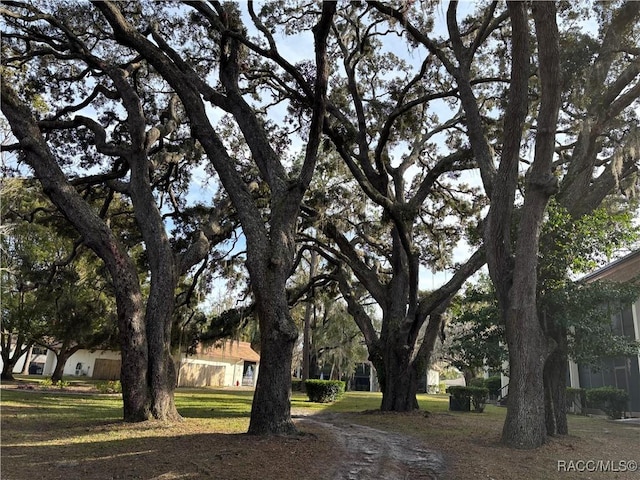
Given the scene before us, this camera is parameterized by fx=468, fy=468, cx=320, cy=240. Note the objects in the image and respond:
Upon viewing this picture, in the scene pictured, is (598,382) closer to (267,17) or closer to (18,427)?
(267,17)

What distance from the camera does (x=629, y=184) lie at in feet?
38.3

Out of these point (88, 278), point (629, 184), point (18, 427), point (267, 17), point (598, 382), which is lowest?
point (18, 427)

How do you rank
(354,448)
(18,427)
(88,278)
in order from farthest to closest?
(88,278), (18,427), (354,448)

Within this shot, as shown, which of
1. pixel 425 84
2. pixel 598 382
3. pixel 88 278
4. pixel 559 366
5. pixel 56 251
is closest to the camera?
pixel 559 366

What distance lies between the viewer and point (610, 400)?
15.2 metres

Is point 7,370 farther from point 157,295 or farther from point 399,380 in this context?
point 399,380

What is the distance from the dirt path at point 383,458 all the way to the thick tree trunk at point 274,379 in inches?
45.2

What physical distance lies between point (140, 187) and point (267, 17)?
4.90m

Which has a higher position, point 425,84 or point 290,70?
point 425,84

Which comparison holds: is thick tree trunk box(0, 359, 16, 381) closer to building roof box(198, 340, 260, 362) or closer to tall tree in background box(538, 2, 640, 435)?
building roof box(198, 340, 260, 362)

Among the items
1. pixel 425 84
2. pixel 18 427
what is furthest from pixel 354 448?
pixel 425 84

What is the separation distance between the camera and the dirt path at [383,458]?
5832mm

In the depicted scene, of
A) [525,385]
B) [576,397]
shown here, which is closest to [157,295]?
[525,385]

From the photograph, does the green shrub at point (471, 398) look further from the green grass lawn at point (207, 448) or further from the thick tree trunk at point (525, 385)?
the thick tree trunk at point (525, 385)
